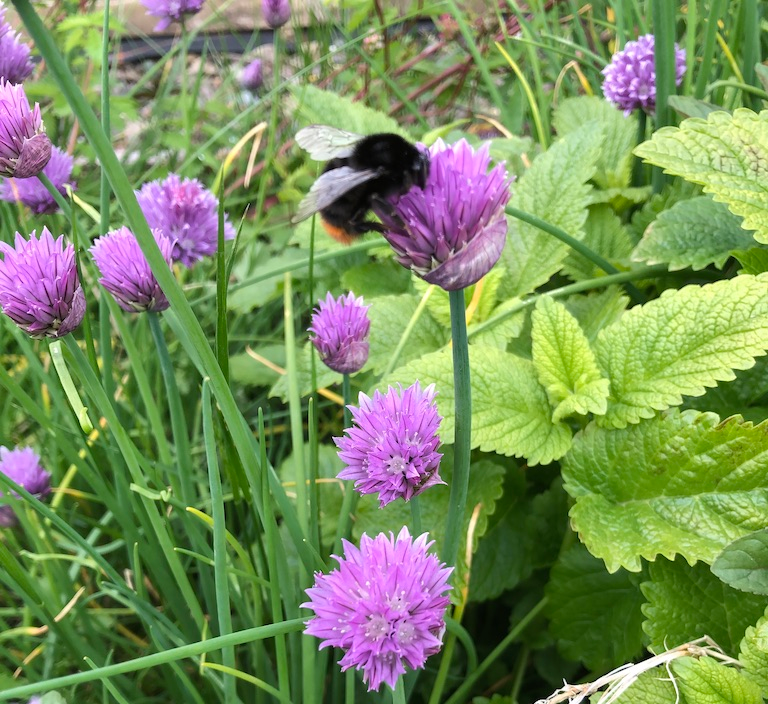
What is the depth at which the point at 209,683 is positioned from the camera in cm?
87

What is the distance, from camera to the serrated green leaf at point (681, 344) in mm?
762

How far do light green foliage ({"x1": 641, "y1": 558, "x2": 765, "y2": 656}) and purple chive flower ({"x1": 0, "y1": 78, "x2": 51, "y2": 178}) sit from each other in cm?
77

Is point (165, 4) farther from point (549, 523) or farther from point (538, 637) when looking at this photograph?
point (538, 637)

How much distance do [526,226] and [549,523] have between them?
1.53ft

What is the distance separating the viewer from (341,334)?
0.71 metres

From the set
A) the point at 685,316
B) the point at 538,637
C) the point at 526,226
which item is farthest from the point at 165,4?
the point at 538,637

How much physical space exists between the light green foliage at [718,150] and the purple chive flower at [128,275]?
0.62m

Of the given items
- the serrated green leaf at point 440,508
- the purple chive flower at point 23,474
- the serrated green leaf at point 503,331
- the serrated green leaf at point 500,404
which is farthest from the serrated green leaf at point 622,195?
the purple chive flower at point 23,474

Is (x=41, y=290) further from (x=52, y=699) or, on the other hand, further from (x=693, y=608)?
(x=693, y=608)

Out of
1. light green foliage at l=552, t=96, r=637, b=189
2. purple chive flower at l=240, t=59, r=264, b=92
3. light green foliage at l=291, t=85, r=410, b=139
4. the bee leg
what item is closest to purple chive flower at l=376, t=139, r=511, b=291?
the bee leg

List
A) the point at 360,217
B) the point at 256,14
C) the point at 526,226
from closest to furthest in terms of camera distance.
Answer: the point at 360,217, the point at 526,226, the point at 256,14

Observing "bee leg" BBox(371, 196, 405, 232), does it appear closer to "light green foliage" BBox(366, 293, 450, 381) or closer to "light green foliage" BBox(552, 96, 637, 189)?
"light green foliage" BBox(366, 293, 450, 381)

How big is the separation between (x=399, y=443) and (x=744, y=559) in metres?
0.36

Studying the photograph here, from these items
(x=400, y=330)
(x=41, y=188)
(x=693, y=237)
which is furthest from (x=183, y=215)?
(x=693, y=237)
